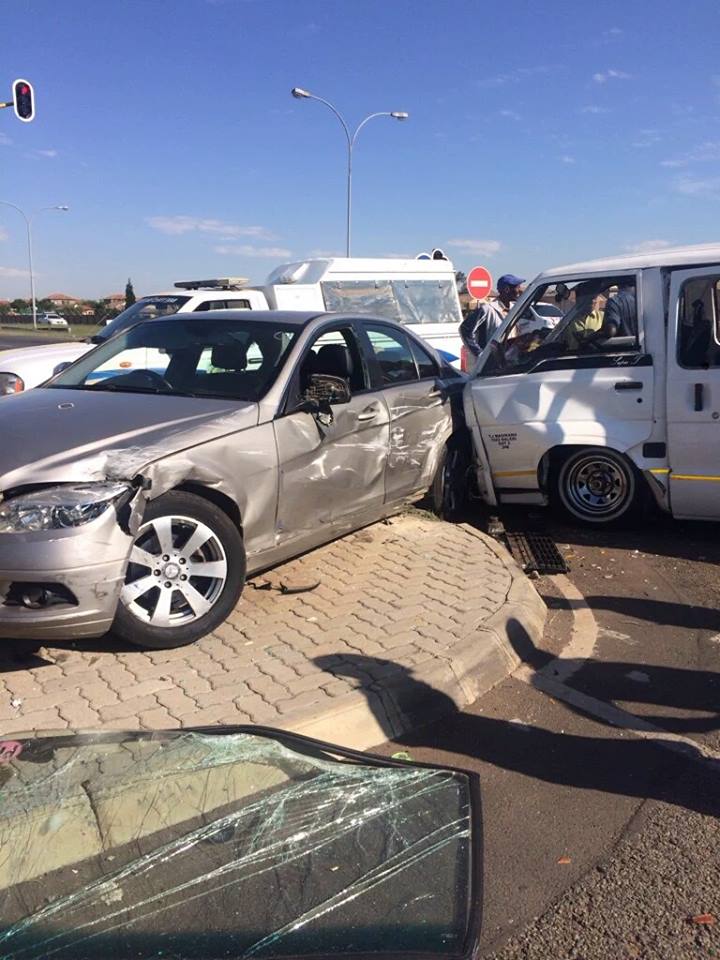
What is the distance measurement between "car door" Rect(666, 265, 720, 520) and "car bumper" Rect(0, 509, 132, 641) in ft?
13.4

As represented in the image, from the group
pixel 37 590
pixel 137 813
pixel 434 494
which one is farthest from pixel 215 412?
pixel 434 494

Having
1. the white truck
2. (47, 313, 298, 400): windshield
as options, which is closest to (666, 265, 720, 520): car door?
(47, 313, 298, 400): windshield

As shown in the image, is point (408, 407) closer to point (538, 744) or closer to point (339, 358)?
point (339, 358)

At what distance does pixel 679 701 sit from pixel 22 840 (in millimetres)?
2877

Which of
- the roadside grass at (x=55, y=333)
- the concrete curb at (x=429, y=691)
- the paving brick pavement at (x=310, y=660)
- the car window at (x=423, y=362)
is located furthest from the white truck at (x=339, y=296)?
the roadside grass at (x=55, y=333)

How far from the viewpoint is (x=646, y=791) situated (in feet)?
10.8

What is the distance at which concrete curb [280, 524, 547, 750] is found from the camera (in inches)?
143

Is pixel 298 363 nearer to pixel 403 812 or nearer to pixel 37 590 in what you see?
pixel 37 590

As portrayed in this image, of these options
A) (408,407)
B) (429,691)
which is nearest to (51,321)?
(408,407)

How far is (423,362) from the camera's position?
678 centimetres

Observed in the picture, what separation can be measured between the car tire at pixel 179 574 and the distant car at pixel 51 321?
5633 cm

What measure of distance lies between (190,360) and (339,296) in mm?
7844

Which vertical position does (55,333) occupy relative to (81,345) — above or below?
above

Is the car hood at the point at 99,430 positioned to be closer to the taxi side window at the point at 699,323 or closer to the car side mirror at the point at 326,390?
the car side mirror at the point at 326,390
